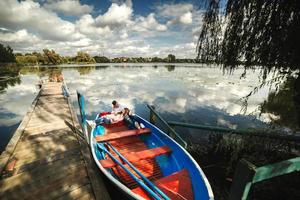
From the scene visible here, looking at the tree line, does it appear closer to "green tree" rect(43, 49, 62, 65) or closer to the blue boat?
"green tree" rect(43, 49, 62, 65)

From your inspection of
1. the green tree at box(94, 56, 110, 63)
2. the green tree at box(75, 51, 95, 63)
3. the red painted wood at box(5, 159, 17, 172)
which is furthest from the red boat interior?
the green tree at box(94, 56, 110, 63)

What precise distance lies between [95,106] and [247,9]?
1291 centimetres

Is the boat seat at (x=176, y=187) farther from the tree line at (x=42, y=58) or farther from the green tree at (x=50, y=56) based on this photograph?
the green tree at (x=50, y=56)

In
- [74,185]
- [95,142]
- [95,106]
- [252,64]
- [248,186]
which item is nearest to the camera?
[248,186]

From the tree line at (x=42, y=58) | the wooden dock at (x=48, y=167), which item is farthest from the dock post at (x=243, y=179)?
the tree line at (x=42, y=58)

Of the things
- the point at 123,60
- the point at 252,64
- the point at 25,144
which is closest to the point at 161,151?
the point at 252,64

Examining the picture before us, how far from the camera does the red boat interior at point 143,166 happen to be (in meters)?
3.35

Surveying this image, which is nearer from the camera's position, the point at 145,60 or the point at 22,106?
the point at 22,106

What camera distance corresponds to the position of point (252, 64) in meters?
2.96

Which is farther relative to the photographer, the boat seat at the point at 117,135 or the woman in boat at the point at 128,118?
the woman in boat at the point at 128,118

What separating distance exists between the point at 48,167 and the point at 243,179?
4761 mm

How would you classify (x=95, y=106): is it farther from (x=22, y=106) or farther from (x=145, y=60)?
(x=145, y=60)

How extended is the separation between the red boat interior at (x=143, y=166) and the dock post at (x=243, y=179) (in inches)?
86.6

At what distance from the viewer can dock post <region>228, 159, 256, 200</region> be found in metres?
1.18
